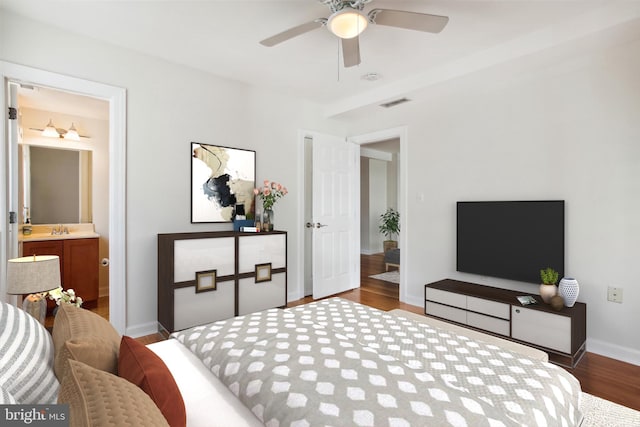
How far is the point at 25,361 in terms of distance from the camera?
917 mm

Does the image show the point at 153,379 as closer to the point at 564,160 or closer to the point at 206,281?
the point at 206,281

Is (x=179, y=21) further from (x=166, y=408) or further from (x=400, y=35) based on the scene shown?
(x=166, y=408)

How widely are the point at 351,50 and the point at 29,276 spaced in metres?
2.34

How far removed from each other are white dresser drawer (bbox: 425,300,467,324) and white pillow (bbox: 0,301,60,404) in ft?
9.93

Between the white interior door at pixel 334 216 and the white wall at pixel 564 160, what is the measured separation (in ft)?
3.81

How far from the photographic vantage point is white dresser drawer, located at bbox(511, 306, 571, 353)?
8.22 feet

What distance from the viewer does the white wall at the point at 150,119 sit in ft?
8.63

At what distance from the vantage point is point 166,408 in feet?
3.00

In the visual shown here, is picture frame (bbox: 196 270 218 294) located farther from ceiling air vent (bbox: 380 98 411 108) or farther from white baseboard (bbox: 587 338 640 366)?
white baseboard (bbox: 587 338 640 366)

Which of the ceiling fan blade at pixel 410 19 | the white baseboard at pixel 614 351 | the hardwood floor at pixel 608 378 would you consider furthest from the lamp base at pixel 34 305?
the white baseboard at pixel 614 351

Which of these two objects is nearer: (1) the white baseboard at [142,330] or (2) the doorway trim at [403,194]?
(1) the white baseboard at [142,330]

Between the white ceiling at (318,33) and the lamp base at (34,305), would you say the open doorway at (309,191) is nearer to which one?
the white ceiling at (318,33)

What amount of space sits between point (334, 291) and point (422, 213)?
158 cm

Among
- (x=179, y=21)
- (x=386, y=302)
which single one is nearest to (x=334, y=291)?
(x=386, y=302)
